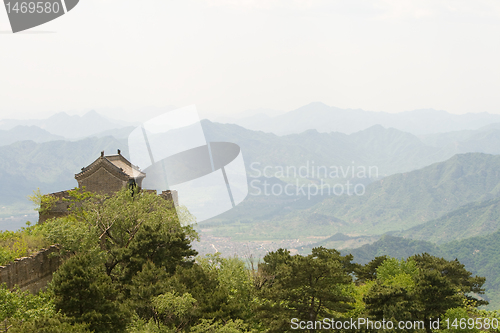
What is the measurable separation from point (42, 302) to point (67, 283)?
6.11ft

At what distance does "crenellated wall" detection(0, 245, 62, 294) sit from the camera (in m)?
25.8

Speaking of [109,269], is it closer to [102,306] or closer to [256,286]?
[102,306]

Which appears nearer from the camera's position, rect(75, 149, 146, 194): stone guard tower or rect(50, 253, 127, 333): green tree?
rect(50, 253, 127, 333): green tree

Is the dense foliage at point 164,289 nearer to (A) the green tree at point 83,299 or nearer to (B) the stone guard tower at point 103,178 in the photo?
(A) the green tree at point 83,299

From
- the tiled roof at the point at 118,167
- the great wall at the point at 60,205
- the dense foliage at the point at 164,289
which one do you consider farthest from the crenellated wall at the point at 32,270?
the tiled roof at the point at 118,167

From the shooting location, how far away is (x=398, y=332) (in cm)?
3416

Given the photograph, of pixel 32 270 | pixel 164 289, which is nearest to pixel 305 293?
pixel 164 289

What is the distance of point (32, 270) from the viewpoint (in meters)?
28.0

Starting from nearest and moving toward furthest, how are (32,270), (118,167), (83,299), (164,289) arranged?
(83,299) < (32,270) < (164,289) < (118,167)

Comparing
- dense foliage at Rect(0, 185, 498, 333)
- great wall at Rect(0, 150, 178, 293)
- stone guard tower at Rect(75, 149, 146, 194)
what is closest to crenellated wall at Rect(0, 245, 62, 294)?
great wall at Rect(0, 150, 178, 293)

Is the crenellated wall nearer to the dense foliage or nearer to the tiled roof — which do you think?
the dense foliage

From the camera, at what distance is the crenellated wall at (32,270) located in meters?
25.8

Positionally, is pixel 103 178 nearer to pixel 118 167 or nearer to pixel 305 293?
pixel 118 167

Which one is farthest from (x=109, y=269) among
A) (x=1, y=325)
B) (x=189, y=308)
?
(x=1, y=325)
